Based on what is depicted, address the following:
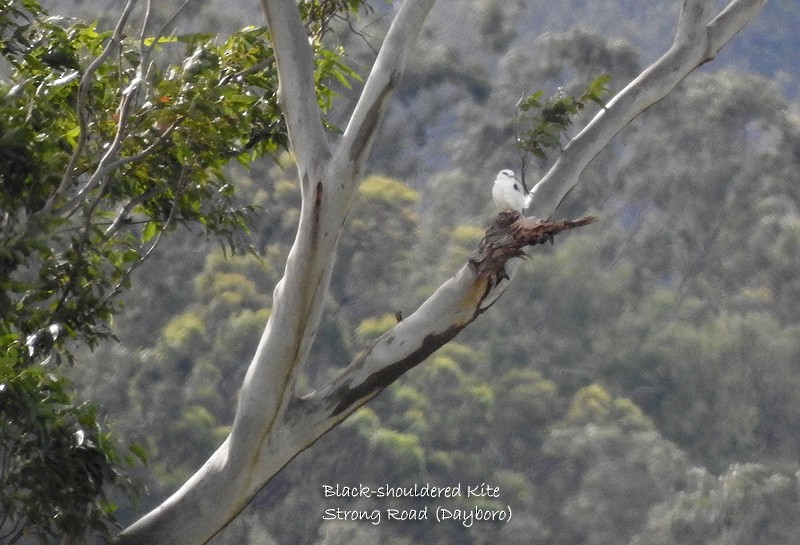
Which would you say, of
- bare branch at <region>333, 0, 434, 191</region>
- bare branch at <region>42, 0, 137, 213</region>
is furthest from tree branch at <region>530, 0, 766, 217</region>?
bare branch at <region>42, 0, 137, 213</region>

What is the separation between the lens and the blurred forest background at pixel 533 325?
1561 centimetres

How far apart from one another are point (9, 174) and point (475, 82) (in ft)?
60.9

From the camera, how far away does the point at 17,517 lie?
10.6ft

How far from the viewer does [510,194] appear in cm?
403

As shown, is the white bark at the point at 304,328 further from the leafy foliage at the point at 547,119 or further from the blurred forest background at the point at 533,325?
the blurred forest background at the point at 533,325

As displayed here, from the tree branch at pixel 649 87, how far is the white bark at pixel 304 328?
46 cm

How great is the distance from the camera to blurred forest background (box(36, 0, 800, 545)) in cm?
1561

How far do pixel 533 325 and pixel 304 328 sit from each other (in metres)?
16.6

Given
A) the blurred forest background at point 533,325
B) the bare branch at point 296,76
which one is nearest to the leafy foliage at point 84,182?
the bare branch at point 296,76

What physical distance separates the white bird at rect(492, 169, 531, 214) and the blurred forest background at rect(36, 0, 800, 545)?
10.9 m

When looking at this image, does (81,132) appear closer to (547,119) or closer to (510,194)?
(510,194)

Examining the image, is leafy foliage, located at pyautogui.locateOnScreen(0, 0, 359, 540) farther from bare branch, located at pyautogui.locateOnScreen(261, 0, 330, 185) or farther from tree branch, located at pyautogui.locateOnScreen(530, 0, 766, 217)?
tree branch, located at pyautogui.locateOnScreen(530, 0, 766, 217)

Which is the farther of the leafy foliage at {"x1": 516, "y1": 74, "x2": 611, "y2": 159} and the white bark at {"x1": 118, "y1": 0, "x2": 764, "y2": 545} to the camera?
the leafy foliage at {"x1": 516, "y1": 74, "x2": 611, "y2": 159}

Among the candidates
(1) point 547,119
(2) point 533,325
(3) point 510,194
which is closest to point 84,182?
(3) point 510,194
